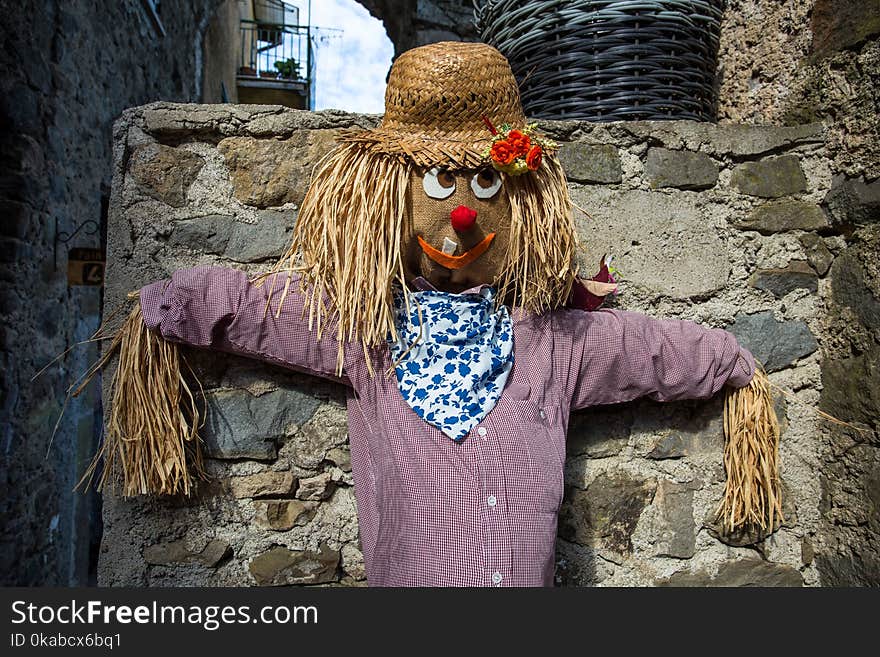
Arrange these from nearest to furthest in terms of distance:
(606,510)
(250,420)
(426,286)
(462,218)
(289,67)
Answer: (462,218) < (426,286) < (250,420) < (606,510) < (289,67)

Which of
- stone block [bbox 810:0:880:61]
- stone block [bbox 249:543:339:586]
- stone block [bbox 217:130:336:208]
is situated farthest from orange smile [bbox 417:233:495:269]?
stone block [bbox 810:0:880:61]

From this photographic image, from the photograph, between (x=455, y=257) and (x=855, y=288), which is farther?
(x=855, y=288)

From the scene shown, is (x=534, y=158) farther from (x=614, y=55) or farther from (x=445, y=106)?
(x=614, y=55)

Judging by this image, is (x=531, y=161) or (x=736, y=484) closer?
(x=531, y=161)

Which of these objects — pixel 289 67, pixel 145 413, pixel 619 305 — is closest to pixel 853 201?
pixel 619 305

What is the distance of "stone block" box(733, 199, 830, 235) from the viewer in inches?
52.4

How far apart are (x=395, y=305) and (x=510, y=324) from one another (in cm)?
21

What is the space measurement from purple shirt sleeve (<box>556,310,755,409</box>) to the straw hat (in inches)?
14.3

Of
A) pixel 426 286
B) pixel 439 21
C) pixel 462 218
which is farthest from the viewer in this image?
pixel 439 21

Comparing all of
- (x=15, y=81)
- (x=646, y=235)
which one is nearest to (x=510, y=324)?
(x=646, y=235)

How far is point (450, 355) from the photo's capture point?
3.44ft

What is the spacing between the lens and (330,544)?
1210 mm

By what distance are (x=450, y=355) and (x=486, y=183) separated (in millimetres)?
288

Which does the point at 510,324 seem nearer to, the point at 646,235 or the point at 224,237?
the point at 646,235
